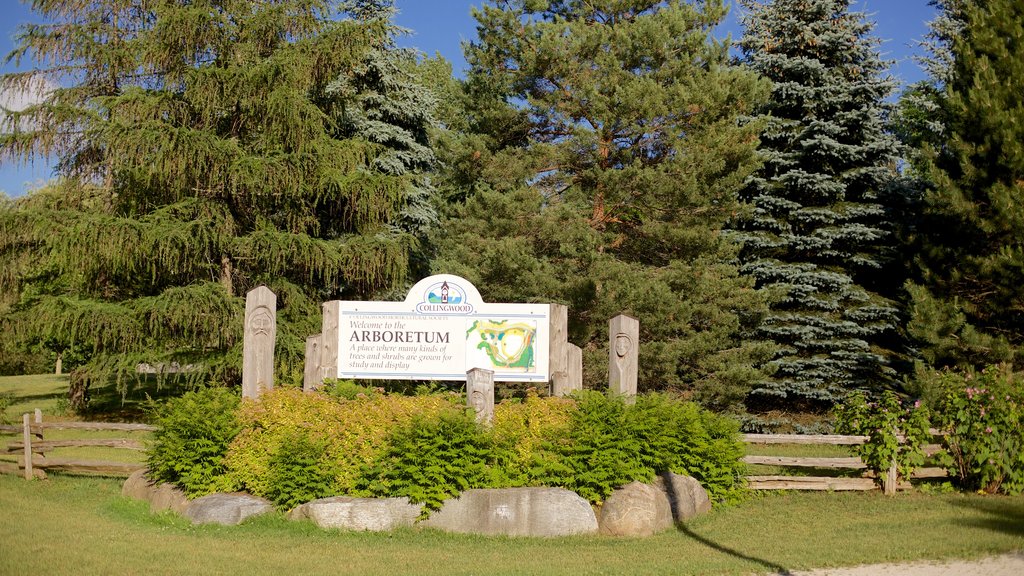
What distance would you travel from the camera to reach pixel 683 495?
10570 mm

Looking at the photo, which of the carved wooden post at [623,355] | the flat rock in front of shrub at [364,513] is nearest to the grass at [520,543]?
the flat rock in front of shrub at [364,513]

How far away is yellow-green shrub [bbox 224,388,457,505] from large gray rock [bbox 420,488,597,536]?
1152mm

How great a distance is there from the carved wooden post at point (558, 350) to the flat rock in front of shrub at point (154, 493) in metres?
5.05

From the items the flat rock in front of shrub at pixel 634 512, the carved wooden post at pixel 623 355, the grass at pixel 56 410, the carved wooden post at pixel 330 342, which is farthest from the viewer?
the grass at pixel 56 410

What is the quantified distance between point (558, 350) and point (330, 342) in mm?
3224

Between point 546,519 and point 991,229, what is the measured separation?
12.1 m

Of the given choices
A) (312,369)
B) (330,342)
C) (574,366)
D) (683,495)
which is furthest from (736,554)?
(312,369)

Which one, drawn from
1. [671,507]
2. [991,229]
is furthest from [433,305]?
[991,229]

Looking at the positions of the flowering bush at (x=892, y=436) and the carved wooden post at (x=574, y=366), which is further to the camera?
the carved wooden post at (x=574, y=366)

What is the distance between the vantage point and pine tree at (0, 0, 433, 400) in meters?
18.0

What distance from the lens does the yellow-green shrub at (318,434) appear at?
33.1 feet

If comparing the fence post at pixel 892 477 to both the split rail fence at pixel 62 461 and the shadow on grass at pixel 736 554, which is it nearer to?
the shadow on grass at pixel 736 554

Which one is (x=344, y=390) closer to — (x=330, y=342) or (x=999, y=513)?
(x=330, y=342)

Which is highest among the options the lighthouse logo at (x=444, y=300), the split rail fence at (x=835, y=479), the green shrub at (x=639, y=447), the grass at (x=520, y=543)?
the lighthouse logo at (x=444, y=300)
